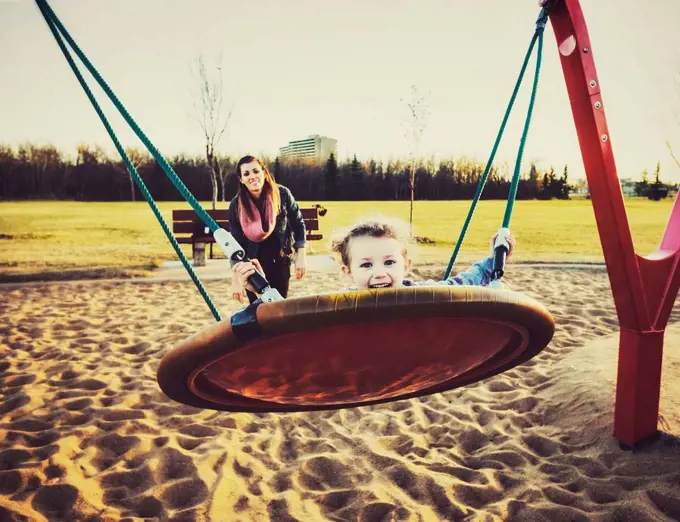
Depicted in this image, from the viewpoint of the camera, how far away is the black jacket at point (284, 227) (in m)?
3.49

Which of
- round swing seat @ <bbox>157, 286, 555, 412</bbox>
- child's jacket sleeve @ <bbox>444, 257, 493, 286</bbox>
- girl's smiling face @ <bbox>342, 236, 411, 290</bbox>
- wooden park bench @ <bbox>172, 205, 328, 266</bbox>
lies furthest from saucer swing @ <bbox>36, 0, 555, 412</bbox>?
wooden park bench @ <bbox>172, 205, 328, 266</bbox>

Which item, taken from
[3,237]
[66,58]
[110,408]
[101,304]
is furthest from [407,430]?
[3,237]

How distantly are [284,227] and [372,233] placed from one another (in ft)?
5.61

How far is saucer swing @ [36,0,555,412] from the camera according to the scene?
1.36 metres

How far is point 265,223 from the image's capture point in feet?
11.5

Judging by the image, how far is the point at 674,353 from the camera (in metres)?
4.01

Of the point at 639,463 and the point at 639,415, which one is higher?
the point at 639,415

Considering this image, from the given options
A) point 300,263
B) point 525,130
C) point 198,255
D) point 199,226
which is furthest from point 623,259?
point 198,255

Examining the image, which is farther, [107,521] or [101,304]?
[101,304]

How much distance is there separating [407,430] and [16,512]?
2136 millimetres

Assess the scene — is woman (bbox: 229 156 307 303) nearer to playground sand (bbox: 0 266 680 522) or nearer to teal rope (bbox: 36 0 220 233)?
playground sand (bbox: 0 266 680 522)

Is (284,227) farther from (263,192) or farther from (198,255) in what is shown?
(198,255)

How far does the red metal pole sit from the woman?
1881 mm

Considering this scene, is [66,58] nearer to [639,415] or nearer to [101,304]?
[639,415]
